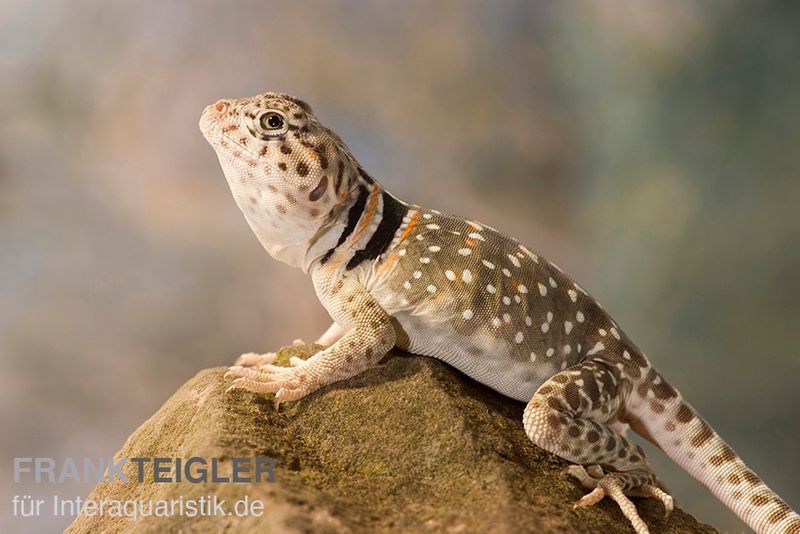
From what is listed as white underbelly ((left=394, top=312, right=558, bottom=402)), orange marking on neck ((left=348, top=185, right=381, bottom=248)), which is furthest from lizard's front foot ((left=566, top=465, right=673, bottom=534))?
orange marking on neck ((left=348, top=185, right=381, bottom=248))

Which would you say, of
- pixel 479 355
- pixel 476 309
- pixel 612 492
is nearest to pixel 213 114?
pixel 476 309

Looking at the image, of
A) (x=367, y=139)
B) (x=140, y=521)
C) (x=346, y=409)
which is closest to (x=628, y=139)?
(x=367, y=139)

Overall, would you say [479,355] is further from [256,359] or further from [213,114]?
[213,114]

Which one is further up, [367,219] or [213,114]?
[213,114]

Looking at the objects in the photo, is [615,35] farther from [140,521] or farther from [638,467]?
[140,521]

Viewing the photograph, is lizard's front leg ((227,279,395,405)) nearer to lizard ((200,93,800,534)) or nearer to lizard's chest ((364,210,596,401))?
lizard ((200,93,800,534))

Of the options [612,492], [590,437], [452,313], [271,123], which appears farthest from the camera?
[452,313]

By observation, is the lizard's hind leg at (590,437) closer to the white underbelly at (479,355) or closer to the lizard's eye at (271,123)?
the white underbelly at (479,355)
